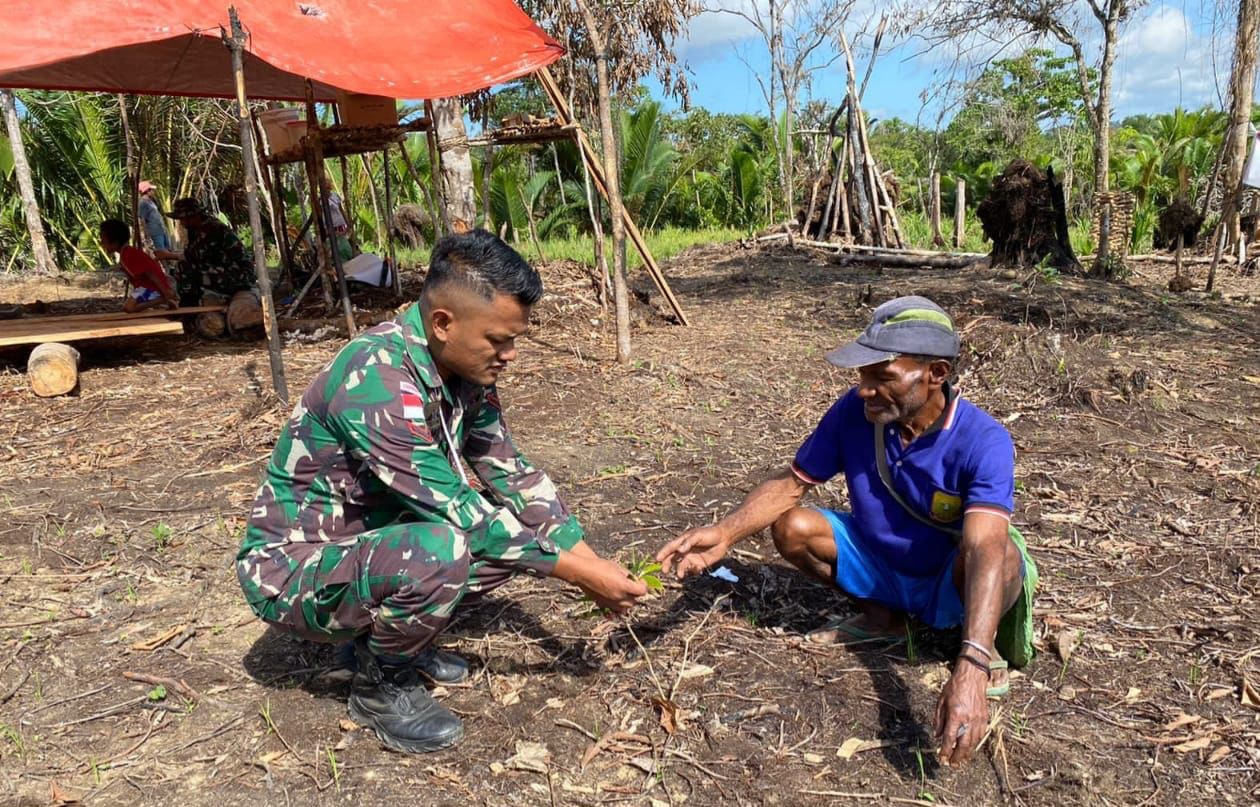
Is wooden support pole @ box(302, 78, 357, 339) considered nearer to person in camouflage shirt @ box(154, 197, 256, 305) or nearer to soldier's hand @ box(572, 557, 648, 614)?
person in camouflage shirt @ box(154, 197, 256, 305)

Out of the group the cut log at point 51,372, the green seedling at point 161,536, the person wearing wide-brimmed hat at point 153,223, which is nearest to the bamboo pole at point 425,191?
the person wearing wide-brimmed hat at point 153,223

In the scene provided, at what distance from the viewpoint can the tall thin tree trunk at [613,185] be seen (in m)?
5.91

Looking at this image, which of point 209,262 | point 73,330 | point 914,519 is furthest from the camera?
point 209,262

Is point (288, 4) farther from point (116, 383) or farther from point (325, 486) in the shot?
point (325, 486)

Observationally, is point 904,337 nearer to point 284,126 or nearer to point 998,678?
point 998,678

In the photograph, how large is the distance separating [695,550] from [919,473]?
0.73m

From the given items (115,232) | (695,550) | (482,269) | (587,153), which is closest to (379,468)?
(482,269)

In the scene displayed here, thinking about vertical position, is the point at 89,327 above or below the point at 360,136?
below

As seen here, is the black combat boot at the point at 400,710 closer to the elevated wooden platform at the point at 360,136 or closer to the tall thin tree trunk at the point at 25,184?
the elevated wooden platform at the point at 360,136

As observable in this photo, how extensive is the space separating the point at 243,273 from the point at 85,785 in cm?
698

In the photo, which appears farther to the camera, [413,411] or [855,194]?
[855,194]

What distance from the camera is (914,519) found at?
270 cm

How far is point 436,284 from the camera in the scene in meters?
2.23

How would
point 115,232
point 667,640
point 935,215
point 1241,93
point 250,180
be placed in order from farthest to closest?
point 935,215 → point 1241,93 → point 115,232 → point 250,180 → point 667,640
